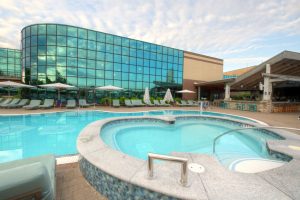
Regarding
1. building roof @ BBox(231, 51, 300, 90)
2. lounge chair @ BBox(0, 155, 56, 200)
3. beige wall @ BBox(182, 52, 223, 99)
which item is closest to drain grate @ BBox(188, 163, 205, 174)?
lounge chair @ BBox(0, 155, 56, 200)

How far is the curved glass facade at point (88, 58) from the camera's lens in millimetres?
16750

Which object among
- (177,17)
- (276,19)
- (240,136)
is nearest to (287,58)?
(276,19)

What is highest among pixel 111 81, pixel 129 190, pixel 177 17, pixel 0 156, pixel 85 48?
pixel 177 17

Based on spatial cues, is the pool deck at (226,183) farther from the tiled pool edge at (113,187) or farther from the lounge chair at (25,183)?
the lounge chair at (25,183)

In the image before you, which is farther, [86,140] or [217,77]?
[217,77]

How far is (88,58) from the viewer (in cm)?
1830

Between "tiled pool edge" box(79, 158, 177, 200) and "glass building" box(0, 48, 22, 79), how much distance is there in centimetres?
3464

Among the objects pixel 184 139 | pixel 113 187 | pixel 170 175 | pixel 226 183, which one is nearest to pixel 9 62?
pixel 184 139

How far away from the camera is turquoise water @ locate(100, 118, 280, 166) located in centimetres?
554

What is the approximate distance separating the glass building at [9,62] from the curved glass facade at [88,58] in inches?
557

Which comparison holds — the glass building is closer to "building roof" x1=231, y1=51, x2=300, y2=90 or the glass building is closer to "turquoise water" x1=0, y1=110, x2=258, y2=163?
"turquoise water" x1=0, y1=110, x2=258, y2=163

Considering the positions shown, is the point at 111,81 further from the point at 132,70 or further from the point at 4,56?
the point at 4,56

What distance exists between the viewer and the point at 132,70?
21562 millimetres

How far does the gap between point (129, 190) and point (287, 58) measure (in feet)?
51.3
